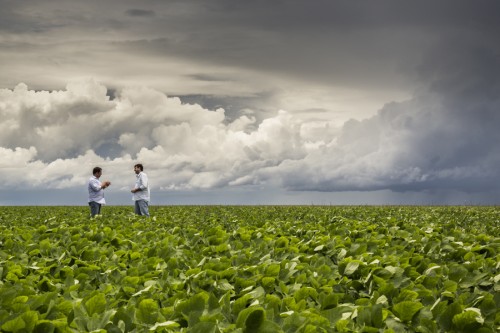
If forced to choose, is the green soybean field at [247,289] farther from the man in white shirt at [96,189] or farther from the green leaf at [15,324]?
the man in white shirt at [96,189]

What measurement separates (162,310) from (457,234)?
6.33 metres

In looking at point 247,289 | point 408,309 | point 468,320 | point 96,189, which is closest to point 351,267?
point 247,289

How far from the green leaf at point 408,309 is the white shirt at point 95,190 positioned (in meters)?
15.1

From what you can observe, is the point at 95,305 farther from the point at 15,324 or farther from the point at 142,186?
the point at 142,186

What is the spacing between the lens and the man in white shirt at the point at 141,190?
18.1m

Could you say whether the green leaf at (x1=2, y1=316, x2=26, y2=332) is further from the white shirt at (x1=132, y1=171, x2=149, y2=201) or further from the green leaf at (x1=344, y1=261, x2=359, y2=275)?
the white shirt at (x1=132, y1=171, x2=149, y2=201)

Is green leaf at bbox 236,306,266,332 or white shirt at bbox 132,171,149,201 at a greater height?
white shirt at bbox 132,171,149,201

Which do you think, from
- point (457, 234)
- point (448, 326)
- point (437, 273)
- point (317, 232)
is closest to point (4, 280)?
point (448, 326)

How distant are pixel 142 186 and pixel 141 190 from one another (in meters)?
0.22

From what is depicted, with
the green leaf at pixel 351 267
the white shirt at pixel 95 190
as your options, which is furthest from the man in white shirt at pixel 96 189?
the green leaf at pixel 351 267

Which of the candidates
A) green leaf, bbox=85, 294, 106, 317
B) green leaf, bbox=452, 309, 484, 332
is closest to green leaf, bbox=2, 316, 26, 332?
green leaf, bbox=85, 294, 106, 317

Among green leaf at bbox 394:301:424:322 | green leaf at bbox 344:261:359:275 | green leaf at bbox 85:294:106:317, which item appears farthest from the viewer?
green leaf at bbox 344:261:359:275

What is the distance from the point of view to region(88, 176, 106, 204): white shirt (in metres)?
17.1

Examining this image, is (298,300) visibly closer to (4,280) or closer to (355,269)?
(355,269)
